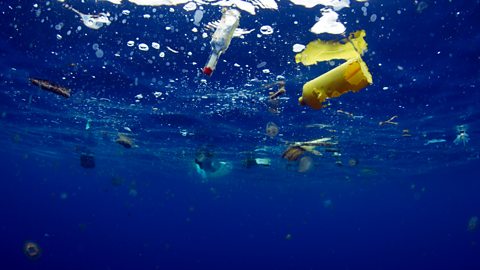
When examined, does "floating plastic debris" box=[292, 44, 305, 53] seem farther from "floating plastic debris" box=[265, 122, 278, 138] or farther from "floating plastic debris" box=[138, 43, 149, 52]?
"floating plastic debris" box=[265, 122, 278, 138]

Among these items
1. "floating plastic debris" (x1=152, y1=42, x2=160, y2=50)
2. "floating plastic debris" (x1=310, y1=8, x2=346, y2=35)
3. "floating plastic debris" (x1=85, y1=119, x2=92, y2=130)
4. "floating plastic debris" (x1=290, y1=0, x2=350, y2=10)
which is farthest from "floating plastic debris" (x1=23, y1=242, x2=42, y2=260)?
"floating plastic debris" (x1=290, y1=0, x2=350, y2=10)

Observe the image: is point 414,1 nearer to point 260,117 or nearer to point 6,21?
point 260,117

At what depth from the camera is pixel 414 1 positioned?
25.6 feet

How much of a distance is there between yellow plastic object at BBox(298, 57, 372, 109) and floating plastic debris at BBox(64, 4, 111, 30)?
24.8ft

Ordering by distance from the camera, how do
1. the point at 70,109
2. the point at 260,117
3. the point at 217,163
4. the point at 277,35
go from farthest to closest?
the point at 217,163 → the point at 70,109 → the point at 260,117 → the point at 277,35

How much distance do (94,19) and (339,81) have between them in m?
8.36

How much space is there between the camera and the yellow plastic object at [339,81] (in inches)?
131

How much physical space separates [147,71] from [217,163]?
85.4ft

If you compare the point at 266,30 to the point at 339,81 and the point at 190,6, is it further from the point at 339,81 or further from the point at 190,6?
the point at 339,81

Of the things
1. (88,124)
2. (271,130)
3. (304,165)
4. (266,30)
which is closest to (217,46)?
(266,30)

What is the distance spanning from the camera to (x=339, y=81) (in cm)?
346

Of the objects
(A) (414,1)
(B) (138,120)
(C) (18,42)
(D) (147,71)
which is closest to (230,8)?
(A) (414,1)

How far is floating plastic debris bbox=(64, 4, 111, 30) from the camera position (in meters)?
8.97

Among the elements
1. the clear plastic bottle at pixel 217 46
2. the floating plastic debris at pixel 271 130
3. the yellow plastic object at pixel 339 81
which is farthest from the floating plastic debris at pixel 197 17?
the floating plastic debris at pixel 271 130
